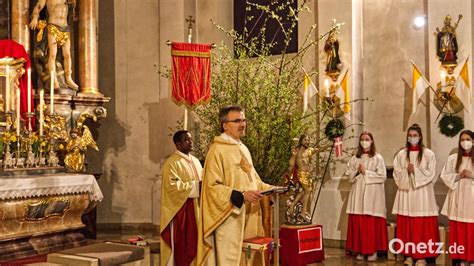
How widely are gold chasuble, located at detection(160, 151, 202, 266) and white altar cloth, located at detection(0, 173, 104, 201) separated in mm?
1854

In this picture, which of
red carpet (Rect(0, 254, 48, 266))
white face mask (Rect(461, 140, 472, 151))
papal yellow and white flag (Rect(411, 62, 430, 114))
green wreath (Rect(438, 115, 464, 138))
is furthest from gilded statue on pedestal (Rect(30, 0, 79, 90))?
white face mask (Rect(461, 140, 472, 151))

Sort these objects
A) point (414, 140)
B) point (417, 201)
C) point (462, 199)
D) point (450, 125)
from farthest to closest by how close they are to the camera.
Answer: point (450, 125), point (414, 140), point (417, 201), point (462, 199)

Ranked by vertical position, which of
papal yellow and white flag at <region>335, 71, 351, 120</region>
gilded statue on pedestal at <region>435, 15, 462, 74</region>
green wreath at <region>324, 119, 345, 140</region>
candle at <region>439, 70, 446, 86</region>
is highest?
gilded statue on pedestal at <region>435, 15, 462, 74</region>

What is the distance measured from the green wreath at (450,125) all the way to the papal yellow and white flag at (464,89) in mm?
233

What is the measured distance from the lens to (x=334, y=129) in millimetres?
10023

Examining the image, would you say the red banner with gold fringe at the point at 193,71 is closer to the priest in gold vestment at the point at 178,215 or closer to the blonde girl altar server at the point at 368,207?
the priest in gold vestment at the point at 178,215

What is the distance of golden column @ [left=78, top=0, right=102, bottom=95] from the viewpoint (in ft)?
35.3

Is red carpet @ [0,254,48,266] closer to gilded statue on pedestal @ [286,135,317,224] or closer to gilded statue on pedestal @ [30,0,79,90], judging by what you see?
gilded statue on pedestal @ [286,135,317,224]

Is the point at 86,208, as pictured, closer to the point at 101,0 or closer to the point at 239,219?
the point at 239,219

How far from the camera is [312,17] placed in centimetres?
1114

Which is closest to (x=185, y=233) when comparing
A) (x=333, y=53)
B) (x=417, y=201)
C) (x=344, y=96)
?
(x=417, y=201)

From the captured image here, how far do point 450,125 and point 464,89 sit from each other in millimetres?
601

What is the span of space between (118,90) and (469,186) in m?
7.20

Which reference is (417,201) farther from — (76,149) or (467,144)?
(76,149)
